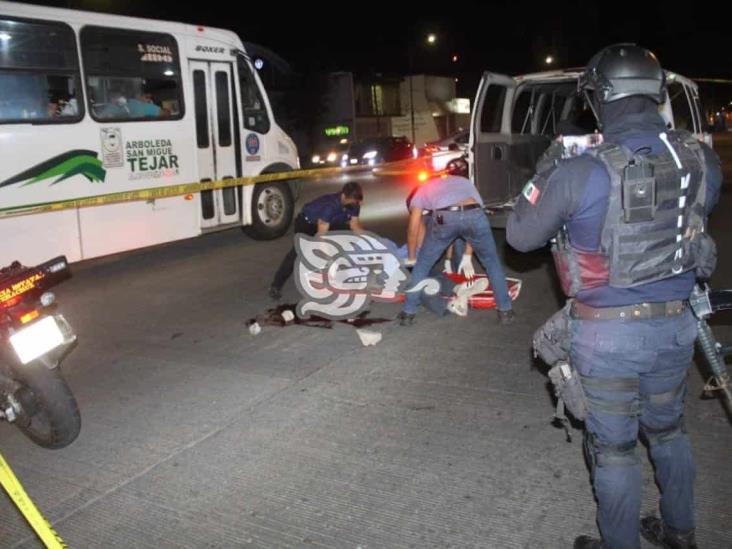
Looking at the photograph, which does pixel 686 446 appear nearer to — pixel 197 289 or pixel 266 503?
pixel 266 503

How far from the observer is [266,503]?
137 inches

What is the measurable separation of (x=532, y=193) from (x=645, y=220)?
0.39 metres

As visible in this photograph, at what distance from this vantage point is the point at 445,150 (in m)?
19.8

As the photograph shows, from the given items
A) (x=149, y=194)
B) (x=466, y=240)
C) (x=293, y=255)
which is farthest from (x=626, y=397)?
(x=149, y=194)

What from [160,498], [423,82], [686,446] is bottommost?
[160,498]

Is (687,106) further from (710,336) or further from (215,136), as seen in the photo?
(710,336)

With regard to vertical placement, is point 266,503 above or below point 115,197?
below

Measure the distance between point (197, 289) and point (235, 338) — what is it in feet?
6.81

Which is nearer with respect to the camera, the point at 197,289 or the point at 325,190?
the point at 197,289

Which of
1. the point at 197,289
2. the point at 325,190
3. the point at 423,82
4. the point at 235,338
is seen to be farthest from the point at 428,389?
the point at 423,82

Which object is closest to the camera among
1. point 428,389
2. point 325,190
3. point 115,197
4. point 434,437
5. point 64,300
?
point 434,437

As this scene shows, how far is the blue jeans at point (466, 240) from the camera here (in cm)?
586

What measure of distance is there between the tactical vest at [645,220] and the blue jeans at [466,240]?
3243 millimetres

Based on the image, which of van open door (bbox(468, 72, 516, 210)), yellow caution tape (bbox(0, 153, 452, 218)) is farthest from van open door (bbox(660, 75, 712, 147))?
yellow caution tape (bbox(0, 153, 452, 218))
